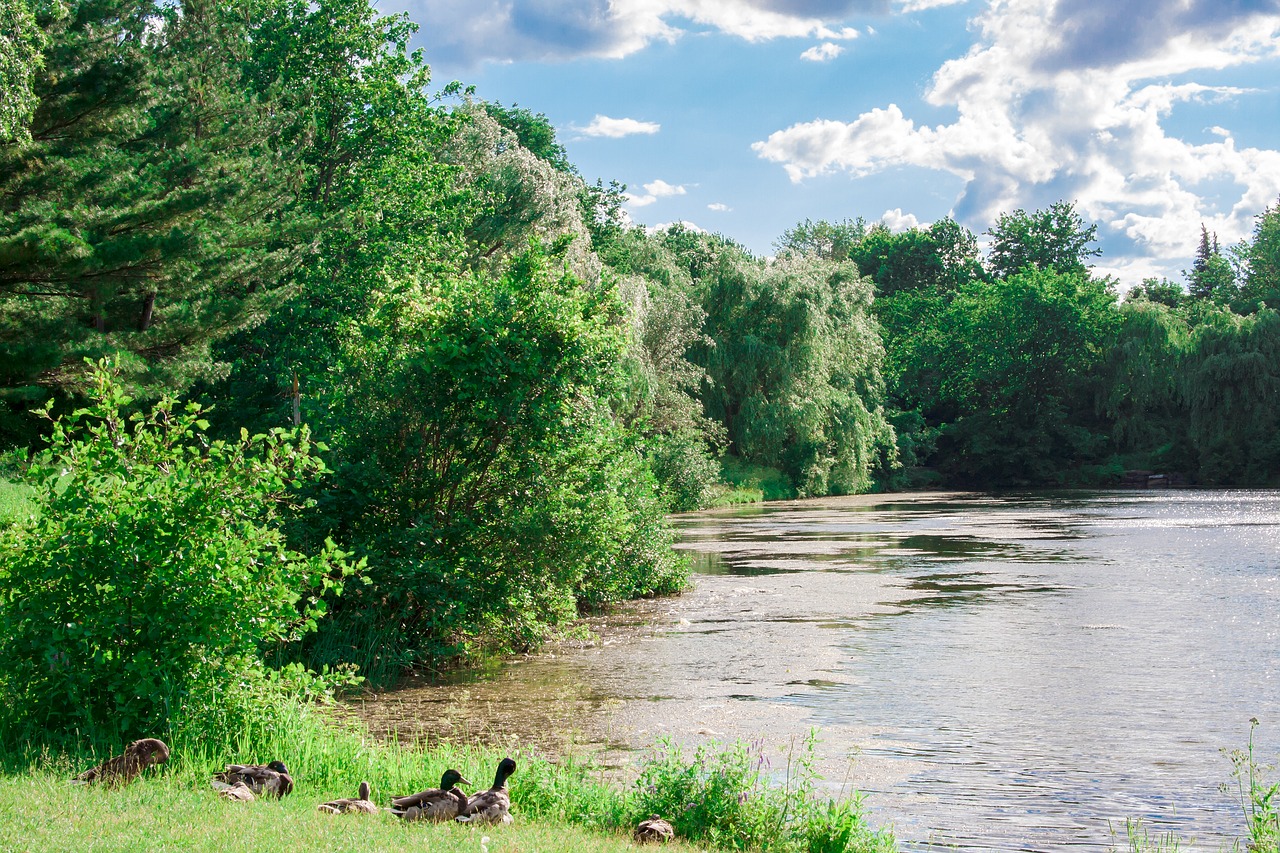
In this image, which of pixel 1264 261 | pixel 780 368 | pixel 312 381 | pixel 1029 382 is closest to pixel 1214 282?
pixel 1264 261

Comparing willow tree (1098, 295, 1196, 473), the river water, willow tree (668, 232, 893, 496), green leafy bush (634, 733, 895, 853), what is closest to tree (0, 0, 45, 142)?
the river water

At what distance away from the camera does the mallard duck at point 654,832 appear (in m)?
7.16

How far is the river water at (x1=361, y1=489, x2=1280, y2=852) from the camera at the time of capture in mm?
9148

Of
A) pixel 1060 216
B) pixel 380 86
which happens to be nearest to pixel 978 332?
pixel 1060 216

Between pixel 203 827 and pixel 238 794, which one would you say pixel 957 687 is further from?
pixel 203 827

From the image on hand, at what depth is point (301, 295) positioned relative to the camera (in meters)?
29.3

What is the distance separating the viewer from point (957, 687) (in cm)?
1335

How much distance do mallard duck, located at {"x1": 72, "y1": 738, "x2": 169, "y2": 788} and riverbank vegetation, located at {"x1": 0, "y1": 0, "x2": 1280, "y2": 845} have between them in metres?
0.81

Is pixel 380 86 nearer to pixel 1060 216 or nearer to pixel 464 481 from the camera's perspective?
pixel 464 481

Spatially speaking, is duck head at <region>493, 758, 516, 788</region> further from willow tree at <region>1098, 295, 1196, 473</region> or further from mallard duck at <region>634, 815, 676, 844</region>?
willow tree at <region>1098, 295, 1196, 473</region>

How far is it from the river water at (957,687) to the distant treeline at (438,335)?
1781mm

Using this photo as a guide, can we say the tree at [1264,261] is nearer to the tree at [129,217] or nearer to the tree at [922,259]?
the tree at [922,259]

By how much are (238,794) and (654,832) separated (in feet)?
8.24

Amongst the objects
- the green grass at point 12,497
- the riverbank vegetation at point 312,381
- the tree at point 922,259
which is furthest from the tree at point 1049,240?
the green grass at point 12,497
